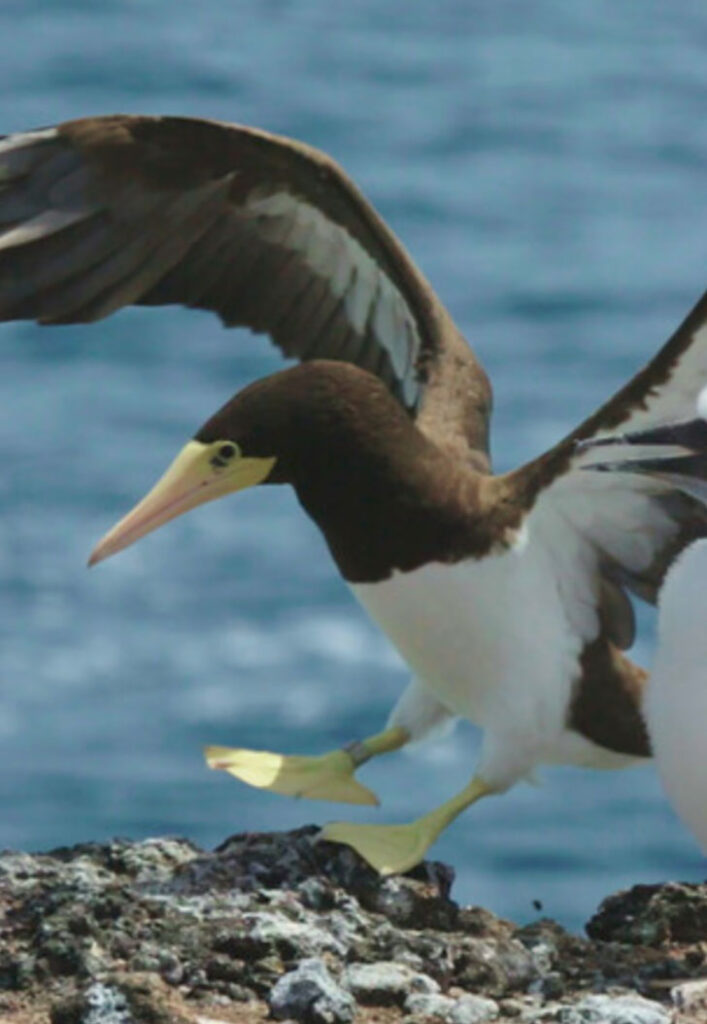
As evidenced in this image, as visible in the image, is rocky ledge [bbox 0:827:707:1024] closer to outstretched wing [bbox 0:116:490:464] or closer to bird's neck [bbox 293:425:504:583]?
bird's neck [bbox 293:425:504:583]

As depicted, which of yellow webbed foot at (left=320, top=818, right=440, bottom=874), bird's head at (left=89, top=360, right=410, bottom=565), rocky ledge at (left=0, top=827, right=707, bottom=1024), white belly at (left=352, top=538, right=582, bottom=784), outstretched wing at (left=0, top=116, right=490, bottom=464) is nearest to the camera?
rocky ledge at (left=0, top=827, right=707, bottom=1024)

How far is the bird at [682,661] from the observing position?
743 cm

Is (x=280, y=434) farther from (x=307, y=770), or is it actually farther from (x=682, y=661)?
(x=682, y=661)

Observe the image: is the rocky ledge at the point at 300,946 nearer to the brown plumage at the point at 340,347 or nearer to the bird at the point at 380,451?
the bird at the point at 380,451

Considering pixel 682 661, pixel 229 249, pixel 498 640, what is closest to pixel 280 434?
pixel 498 640

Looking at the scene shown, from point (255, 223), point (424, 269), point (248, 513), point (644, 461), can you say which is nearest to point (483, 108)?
point (424, 269)

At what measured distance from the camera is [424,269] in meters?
15.4

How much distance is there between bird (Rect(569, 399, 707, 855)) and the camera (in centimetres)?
743

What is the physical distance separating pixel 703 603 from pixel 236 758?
1.27 metres

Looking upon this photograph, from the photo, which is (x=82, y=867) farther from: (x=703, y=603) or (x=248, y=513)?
(x=248, y=513)

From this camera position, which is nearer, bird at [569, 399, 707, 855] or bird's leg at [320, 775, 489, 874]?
bird at [569, 399, 707, 855]

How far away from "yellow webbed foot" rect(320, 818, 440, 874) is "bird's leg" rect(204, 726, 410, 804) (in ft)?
1.30

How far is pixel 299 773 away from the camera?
8250 mm

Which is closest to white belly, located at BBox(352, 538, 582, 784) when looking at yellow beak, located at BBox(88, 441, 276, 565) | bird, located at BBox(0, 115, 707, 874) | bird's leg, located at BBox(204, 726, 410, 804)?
bird, located at BBox(0, 115, 707, 874)
